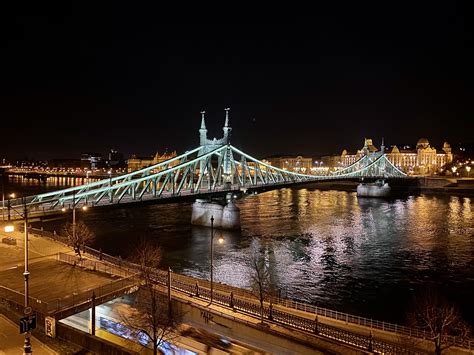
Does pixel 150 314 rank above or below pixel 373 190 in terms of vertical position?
below

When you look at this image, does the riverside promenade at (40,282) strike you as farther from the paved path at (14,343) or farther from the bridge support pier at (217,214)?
the bridge support pier at (217,214)

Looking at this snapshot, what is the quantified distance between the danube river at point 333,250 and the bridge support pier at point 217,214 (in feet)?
5.45

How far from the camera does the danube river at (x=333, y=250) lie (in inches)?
1088

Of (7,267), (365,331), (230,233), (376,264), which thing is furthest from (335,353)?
(230,233)

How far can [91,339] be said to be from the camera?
1302cm

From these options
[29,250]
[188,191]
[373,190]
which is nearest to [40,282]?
[29,250]

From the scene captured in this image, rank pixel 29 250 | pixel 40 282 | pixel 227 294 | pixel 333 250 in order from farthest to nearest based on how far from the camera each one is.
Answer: pixel 333 250, pixel 29 250, pixel 227 294, pixel 40 282

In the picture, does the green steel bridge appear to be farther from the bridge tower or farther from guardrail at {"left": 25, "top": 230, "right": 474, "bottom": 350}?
guardrail at {"left": 25, "top": 230, "right": 474, "bottom": 350}

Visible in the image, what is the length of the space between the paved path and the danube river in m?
16.3

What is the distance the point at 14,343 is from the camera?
518 inches

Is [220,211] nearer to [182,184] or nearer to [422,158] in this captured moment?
[182,184]

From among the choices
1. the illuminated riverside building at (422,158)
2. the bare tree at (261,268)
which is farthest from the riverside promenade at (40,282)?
the illuminated riverside building at (422,158)

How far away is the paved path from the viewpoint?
12.7 m

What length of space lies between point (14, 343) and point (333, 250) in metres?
32.1
